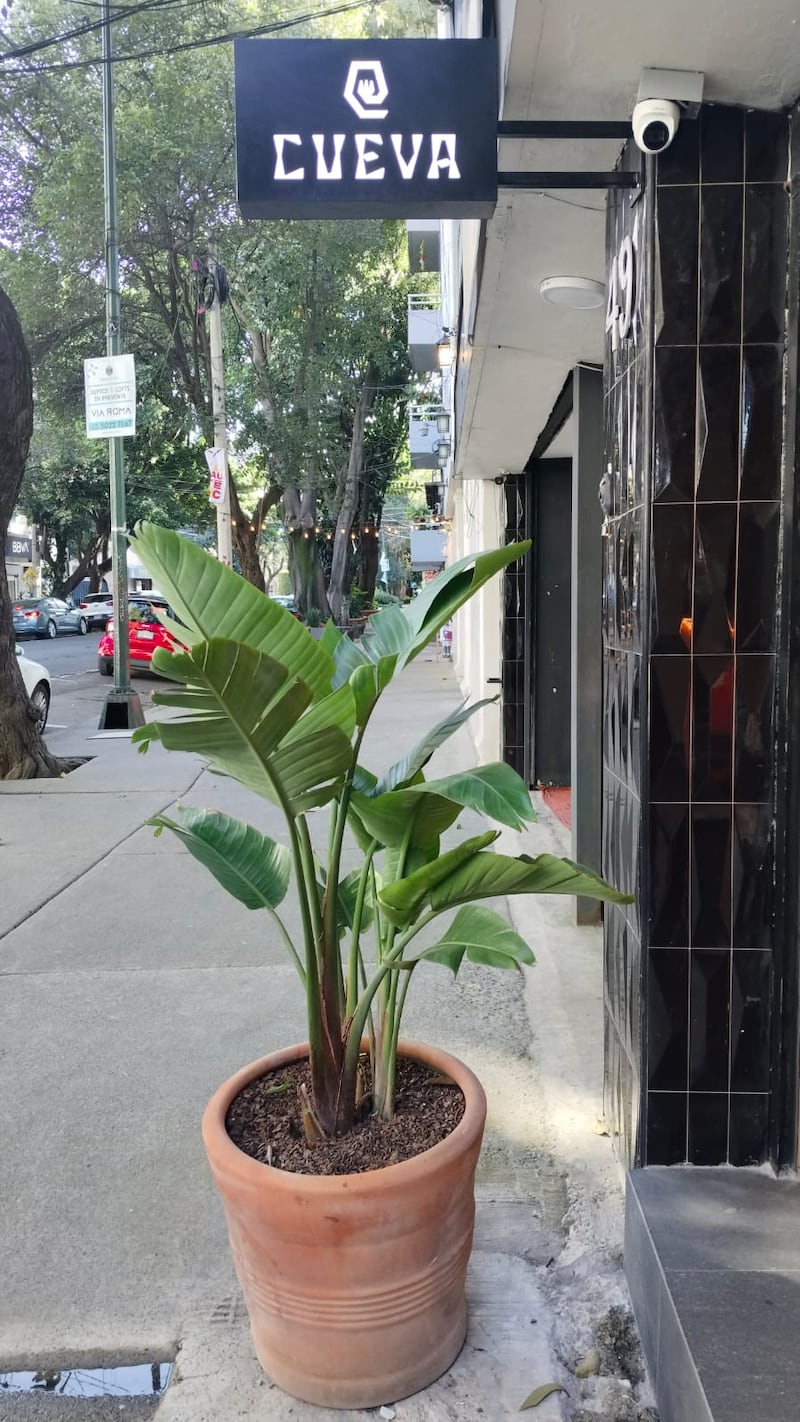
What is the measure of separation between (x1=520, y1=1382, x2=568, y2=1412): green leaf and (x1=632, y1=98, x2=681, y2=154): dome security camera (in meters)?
2.88

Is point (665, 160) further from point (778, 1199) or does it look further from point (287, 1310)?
point (287, 1310)

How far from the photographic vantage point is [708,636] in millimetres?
2535

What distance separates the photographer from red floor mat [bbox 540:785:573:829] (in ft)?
24.1

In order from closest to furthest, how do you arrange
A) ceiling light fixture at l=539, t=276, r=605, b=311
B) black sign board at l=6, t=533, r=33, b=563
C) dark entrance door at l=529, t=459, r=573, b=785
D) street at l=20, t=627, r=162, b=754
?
ceiling light fixture at l=539, t=276, r=605, b=311
dark entrance door at l=529, t=459, r=573, b=785
street at l=20, t=627, r=162, b=754
black sign board at l=6, t=533, r=33, b=563

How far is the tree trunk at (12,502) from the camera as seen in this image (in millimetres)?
9164

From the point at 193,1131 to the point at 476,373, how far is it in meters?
3.81

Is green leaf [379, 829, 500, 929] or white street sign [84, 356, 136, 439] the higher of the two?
white street sign [84, 356, 136, 439]

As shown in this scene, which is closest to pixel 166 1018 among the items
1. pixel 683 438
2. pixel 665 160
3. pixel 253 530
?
pixel 683 438

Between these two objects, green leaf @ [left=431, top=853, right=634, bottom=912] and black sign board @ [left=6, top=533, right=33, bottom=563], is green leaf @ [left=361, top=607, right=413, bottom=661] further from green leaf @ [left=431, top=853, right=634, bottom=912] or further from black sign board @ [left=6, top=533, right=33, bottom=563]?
black sign board @ [left=6, top=533, right=33, bottom=563]

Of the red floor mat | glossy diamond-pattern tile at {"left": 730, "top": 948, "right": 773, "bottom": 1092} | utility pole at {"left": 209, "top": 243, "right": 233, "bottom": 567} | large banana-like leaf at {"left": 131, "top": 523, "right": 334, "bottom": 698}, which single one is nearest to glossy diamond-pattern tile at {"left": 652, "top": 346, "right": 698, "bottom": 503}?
large banana-like leaf at {"left": 131, "top": 523, "right": 334, "bottom": 698}

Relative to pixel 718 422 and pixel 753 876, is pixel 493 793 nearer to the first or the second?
pixel 753 876

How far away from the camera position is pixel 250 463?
91.3 ft

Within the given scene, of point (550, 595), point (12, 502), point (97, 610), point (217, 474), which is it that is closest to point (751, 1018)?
point (550, 595)

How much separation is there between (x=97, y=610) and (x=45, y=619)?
14.7 feet
